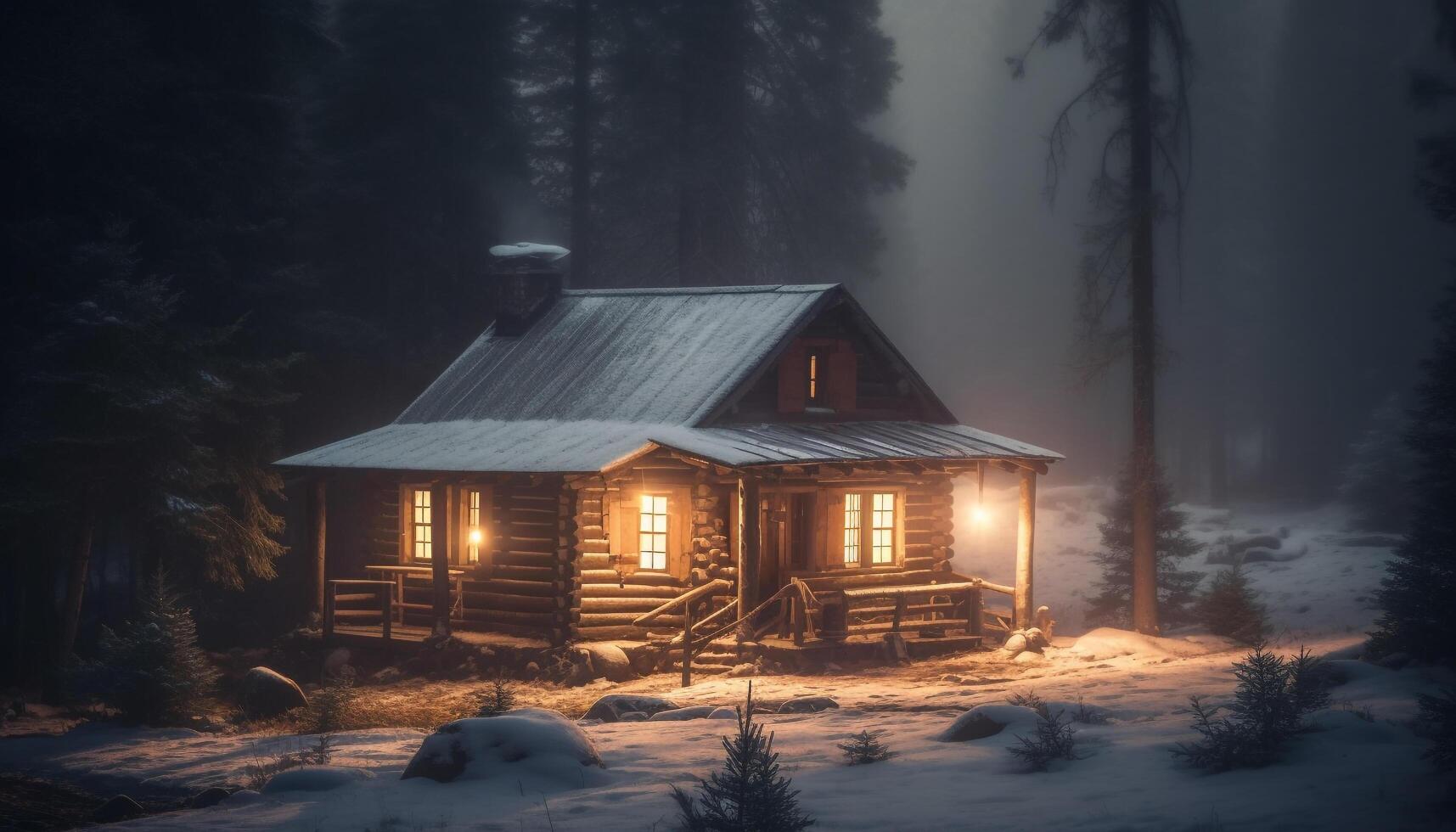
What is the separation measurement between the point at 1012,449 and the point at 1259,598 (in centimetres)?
902

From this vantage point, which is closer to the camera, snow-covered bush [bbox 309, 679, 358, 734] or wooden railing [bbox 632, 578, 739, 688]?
snow-covered bush [bbox 309, 679, 358, 734]

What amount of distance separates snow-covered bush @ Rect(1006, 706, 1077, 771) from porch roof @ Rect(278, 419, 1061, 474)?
874 cm

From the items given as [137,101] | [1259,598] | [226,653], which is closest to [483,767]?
[226,653]

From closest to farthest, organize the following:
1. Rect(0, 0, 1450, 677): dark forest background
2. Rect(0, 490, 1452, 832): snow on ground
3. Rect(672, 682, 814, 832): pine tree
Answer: Rect(672, 682, 814, 832): pine tree
Rect(0, 490, 1452, 832): snow on ground
Rect(0, 0, 1450, 677): dark forest background

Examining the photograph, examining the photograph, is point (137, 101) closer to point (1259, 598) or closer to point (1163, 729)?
point (1163, 729)

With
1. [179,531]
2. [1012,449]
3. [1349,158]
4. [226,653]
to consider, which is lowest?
[226,653]

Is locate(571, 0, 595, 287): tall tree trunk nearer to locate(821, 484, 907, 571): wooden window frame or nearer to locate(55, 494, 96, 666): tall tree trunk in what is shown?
locate(821, 484, 907, 571): wooden window frame

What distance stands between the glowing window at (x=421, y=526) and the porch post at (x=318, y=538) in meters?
1.61

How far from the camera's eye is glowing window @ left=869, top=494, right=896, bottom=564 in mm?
24953

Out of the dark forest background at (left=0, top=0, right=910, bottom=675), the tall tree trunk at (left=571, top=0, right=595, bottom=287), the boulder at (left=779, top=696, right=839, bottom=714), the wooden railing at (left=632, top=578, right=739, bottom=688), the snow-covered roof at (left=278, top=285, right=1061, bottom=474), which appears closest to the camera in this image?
the boulder at (left=779, top=696, right=839, bottom=714)

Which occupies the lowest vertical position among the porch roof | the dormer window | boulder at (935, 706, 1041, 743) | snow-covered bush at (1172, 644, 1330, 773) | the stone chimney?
boulder at (935, 706, 1041, 743)

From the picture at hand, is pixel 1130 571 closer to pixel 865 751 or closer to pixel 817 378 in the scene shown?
pixel 817 378

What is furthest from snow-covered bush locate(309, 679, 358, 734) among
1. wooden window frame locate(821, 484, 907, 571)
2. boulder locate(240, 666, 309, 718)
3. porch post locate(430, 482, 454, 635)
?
wooden window frame locate(821, 484, 907, 571)

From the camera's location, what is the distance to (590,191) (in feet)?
132
